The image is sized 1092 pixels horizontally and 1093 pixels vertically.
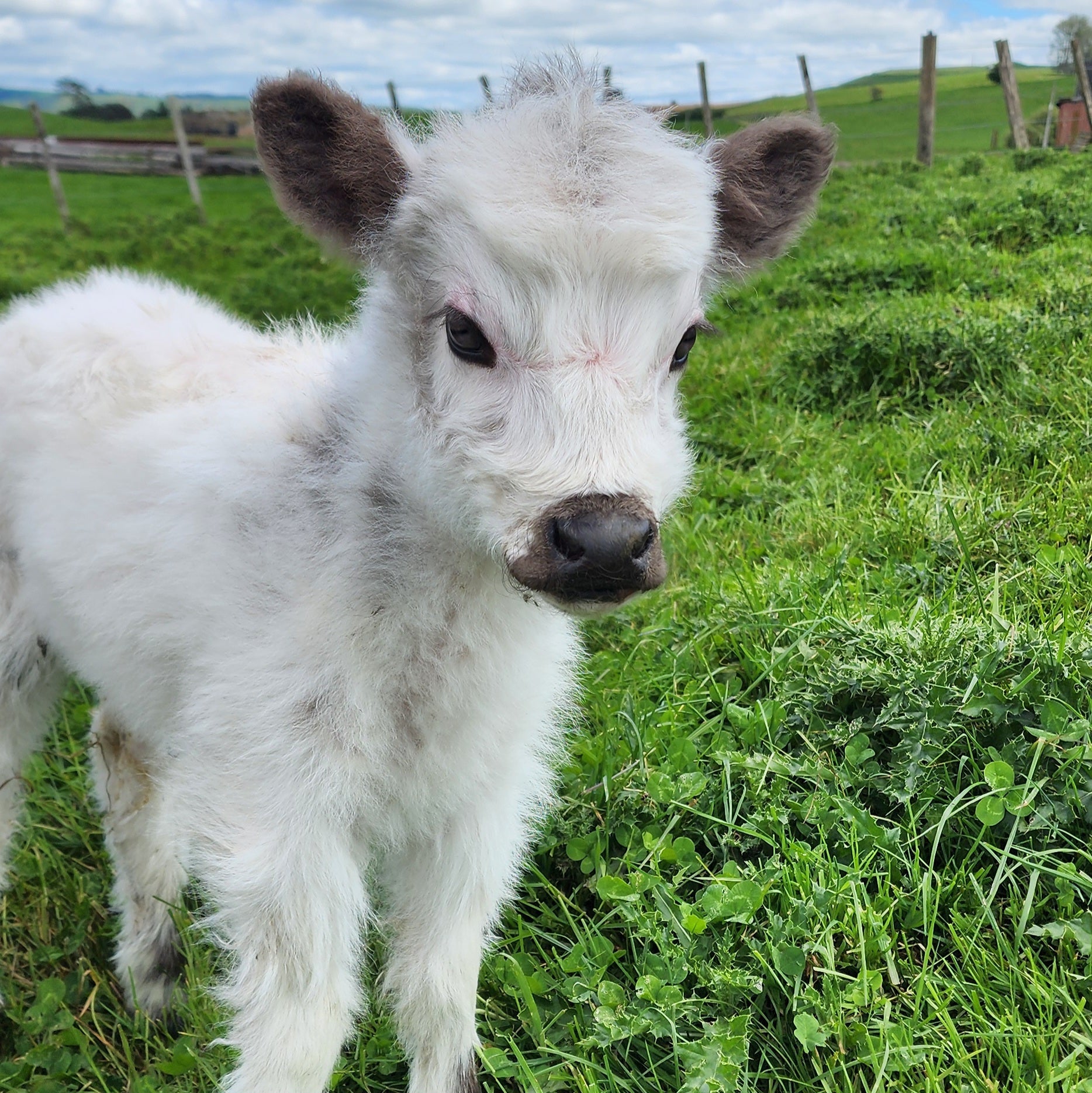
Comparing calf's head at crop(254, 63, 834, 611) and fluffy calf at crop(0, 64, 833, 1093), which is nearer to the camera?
calf's head at crop(254, 63, 834, 611)

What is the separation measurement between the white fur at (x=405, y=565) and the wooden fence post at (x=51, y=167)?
17790mm

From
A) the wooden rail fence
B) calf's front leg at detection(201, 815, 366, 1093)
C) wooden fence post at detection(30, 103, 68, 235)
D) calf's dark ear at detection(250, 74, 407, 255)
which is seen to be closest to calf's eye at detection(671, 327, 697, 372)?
calf's dark ear at detection(250, 74, 407, 255)

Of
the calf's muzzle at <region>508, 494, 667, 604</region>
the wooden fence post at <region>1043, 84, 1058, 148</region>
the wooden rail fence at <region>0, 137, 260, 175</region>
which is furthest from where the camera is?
the wooden rail fence at <region>0, 137, 260, 175</region>

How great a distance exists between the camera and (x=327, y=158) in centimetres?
244

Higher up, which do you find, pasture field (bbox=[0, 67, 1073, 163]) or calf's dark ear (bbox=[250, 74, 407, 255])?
calf's dark ear (bbox=[250, 74, 407, 255])

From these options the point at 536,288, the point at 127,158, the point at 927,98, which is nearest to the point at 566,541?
the point at 536,288

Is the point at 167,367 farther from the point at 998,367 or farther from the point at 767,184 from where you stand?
the point at 998,367

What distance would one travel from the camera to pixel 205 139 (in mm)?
21141

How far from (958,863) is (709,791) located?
68cm

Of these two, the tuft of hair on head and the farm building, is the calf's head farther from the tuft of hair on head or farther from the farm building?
the farm building

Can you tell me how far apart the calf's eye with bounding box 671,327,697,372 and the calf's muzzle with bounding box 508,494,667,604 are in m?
0.57

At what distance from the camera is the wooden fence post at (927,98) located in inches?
682

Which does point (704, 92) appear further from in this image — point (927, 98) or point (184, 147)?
point (184, 147)

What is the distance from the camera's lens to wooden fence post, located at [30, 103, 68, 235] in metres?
18.9
